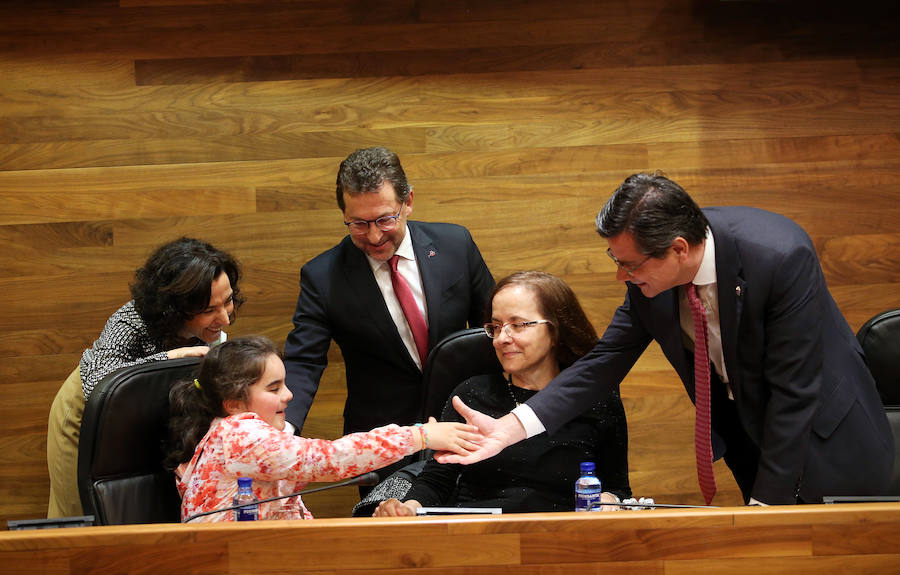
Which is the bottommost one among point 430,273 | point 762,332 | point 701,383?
point 701,383

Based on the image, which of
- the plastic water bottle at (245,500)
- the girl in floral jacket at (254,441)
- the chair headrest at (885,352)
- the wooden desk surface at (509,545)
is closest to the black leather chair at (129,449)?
the girl in floral jacket at (254,441)

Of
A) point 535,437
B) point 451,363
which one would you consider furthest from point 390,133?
point 535,437

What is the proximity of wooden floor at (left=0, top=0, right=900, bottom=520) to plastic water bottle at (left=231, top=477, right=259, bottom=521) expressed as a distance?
3.98 ft

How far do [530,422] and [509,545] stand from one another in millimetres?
551

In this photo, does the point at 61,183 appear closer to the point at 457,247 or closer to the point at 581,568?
the point at 457,247

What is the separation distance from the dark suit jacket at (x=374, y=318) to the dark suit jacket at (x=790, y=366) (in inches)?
27.1

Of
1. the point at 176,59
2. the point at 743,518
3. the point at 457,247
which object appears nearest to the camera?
the point at 743,518

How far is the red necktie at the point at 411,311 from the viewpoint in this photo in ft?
7.75

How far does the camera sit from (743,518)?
1.36 metres

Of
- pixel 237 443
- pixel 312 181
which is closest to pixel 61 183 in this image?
pixel 312 181

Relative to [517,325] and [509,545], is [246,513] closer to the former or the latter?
[509,545]

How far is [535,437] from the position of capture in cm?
197

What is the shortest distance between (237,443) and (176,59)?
162 cm

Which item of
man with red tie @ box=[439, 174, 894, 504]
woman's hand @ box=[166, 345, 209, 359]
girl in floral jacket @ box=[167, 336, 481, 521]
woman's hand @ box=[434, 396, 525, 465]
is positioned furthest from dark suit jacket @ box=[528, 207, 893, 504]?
woman's hand @ box=[166, 345, 209, 359]
